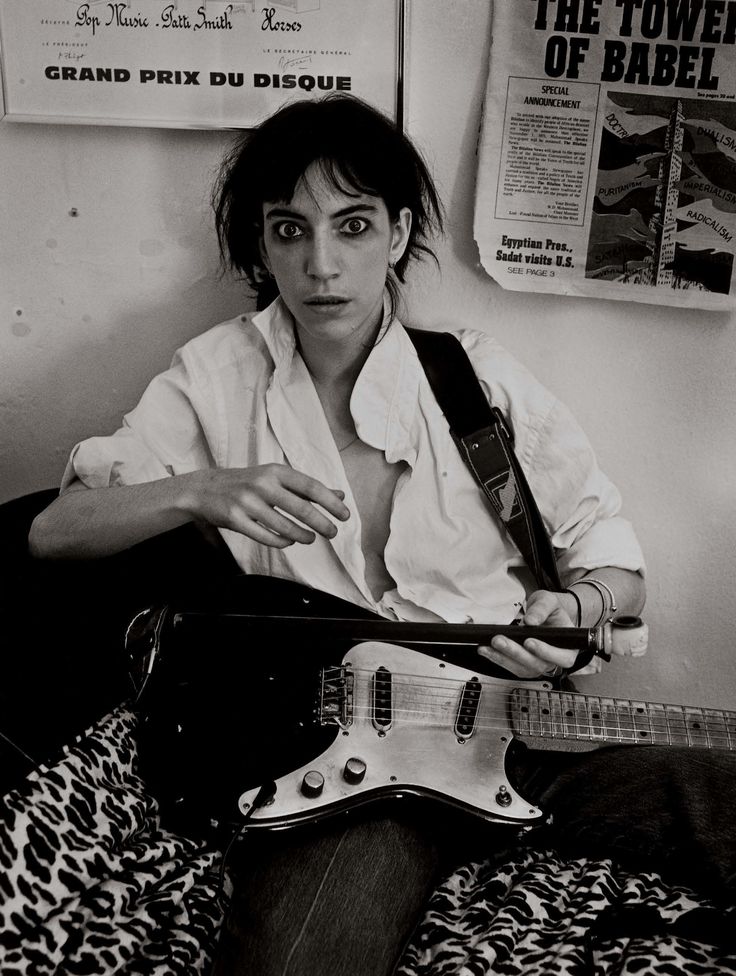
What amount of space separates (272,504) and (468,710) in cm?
33

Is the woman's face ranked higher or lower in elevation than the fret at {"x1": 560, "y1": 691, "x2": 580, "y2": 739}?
higher

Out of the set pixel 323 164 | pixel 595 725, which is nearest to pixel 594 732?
pixel 595 725

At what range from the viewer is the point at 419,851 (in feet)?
3.06

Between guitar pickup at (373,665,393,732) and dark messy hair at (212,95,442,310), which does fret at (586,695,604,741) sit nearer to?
guitar pickup at (373,665,393,732)

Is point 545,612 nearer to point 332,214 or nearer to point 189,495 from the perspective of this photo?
point 189,495

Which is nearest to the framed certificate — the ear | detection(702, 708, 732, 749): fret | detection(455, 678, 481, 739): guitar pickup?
the ear

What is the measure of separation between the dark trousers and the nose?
0.65 m

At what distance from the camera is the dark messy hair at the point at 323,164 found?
110 centimetres

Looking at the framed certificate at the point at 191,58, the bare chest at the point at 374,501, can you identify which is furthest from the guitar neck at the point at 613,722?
the framed certificate at the point at 191,58

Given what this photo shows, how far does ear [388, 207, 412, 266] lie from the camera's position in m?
1.18

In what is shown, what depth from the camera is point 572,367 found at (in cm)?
134

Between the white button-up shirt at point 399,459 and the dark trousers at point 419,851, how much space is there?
26 cm

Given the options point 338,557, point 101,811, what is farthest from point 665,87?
point 101,811

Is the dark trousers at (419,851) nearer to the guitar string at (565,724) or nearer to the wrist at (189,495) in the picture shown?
the guitar string at (565,724)
